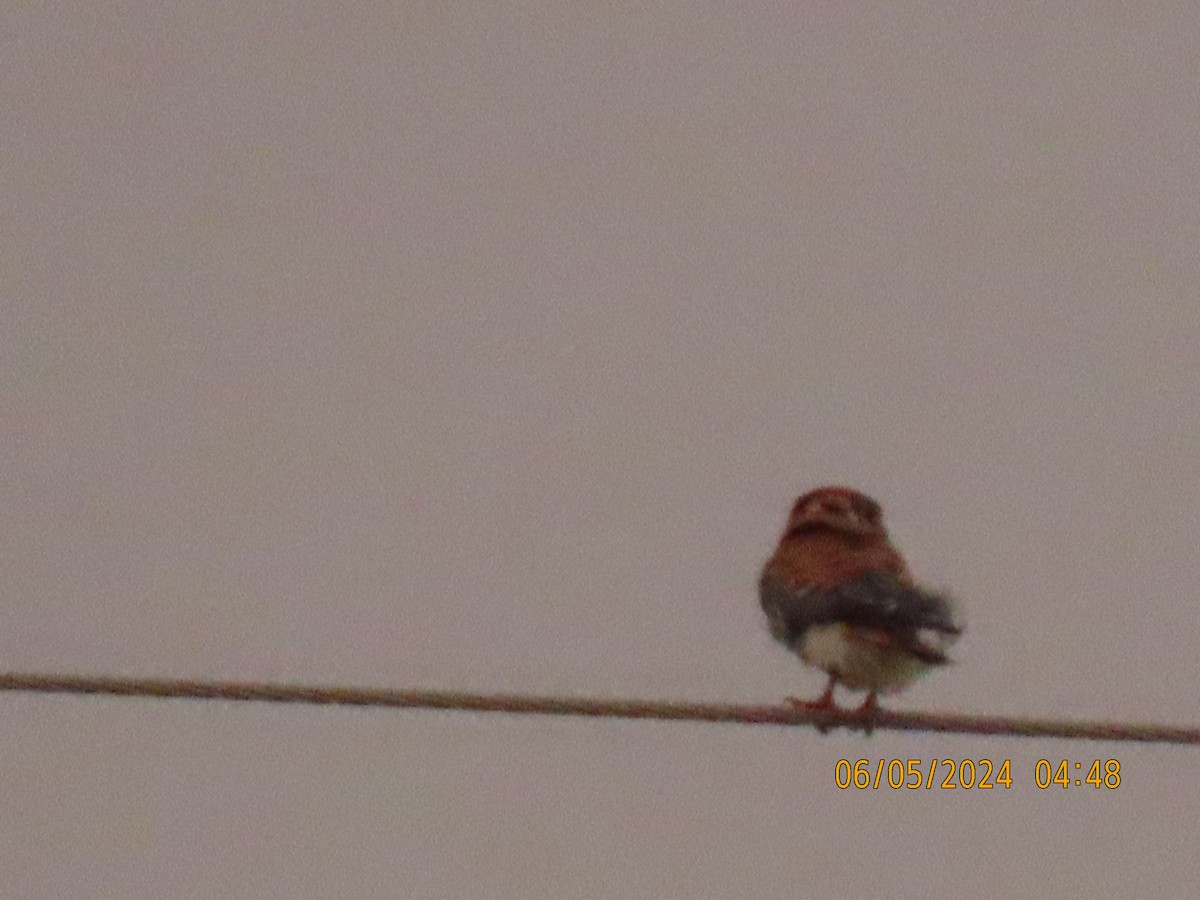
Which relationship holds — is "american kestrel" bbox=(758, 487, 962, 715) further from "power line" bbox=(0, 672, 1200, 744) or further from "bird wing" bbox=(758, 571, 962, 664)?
"power line" bbox=(0, 672, 1200, 744)

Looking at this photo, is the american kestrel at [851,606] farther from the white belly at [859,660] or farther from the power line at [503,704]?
the power line at [503,704]

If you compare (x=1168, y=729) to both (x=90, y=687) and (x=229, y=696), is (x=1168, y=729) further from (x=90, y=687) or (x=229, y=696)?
(x=90, y=687)

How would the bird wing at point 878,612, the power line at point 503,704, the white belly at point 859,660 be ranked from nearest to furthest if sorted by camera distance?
the power line at point 503,704, the bird wing at point 878,612, the white belly at point 859,660

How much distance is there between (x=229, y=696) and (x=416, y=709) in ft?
1.32

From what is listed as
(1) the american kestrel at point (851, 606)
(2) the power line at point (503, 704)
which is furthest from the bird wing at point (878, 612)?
(2) the power line at point (503, 704)

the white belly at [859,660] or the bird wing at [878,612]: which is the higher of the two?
the bird wing at [878,612]

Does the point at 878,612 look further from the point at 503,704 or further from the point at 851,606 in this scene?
the point at 503,704

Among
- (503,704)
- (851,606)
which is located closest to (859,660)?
(851,606)

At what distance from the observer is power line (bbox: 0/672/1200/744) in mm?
4332

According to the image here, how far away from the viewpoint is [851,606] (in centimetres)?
569

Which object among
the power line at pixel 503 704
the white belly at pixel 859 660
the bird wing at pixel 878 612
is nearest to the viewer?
the power line at pixel 503 704

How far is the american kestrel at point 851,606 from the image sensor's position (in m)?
5.56

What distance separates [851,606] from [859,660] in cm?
15

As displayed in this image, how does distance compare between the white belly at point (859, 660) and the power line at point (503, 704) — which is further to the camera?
the white belly at point (859, 660)
